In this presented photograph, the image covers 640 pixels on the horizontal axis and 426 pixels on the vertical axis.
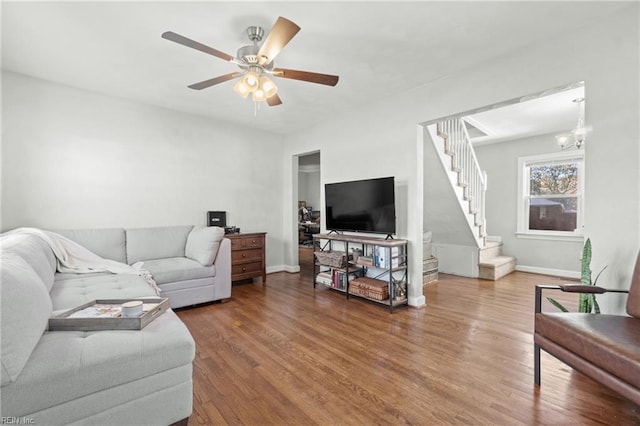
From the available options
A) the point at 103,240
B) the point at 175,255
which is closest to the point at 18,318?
the point at 103,240

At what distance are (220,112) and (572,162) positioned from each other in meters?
5.97

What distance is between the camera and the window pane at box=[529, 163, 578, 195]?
5074 mm

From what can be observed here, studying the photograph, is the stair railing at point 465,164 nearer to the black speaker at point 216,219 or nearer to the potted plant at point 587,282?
the potted plant at point 587,282

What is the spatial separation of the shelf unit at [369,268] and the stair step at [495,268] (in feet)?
7.01

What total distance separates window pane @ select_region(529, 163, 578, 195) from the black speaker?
5677 mm

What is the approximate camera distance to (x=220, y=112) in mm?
4203

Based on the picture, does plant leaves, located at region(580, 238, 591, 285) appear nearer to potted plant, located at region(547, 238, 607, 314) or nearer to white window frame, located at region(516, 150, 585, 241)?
potted plant, located at region(547, 238, 607, 314)

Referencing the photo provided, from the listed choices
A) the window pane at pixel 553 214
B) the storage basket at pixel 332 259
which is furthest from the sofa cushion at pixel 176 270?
the window pane at pixel 553 214

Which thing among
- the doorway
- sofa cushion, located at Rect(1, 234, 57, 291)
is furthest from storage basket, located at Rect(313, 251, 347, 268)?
the doorway

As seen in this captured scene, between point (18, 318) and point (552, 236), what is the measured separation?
6659mm

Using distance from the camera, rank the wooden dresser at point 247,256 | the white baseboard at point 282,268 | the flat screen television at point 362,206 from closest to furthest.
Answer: the flat screen television at point 362,206
the wooden dresser at point 247,256
the white baseboard at point 282,268

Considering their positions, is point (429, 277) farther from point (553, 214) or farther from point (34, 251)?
point (34, 251)

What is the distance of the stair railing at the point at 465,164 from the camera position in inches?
159

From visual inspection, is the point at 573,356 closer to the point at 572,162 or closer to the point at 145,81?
the point at 145,81
